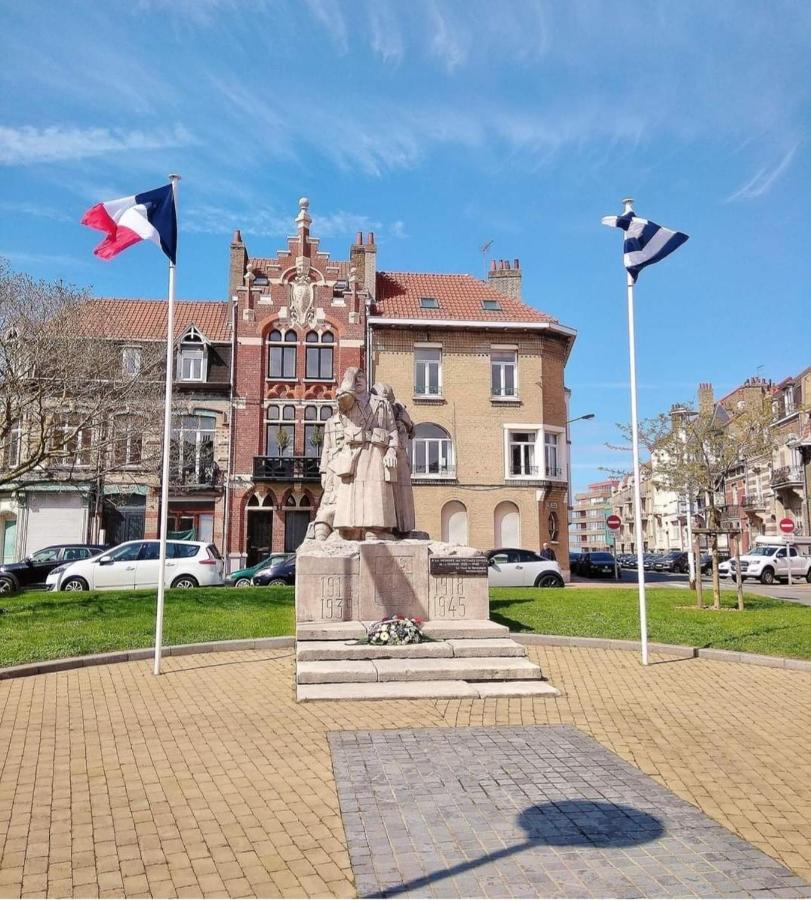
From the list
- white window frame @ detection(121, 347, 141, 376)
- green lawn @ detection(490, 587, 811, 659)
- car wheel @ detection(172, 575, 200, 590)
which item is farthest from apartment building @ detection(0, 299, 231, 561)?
green lawn @ detection(490, 587, 811, 659)

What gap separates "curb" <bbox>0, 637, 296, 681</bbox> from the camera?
364 inches

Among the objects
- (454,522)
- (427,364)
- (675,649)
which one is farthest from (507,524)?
(675,649)

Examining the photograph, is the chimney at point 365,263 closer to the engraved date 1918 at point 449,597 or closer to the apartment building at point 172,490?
the apartment building at point 172,490

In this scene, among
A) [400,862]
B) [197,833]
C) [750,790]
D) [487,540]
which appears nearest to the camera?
[400,862]

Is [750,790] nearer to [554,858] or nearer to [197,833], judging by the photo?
[554,858]

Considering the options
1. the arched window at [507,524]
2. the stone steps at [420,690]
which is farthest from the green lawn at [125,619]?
the arched window at [507,524]

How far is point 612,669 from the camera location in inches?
384

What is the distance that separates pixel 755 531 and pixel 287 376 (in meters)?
39.7

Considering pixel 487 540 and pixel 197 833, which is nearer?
pixel 197 833

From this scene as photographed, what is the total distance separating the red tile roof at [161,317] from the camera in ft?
118

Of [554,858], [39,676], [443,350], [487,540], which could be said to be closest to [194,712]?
[39,676]

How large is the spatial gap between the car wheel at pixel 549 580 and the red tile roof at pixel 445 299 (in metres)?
15.0

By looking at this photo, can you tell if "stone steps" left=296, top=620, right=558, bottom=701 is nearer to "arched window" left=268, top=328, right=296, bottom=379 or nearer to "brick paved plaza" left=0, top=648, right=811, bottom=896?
"brick paved plaza" left=0, top=648, right=811, bottom=896

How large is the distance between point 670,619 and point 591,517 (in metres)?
153
